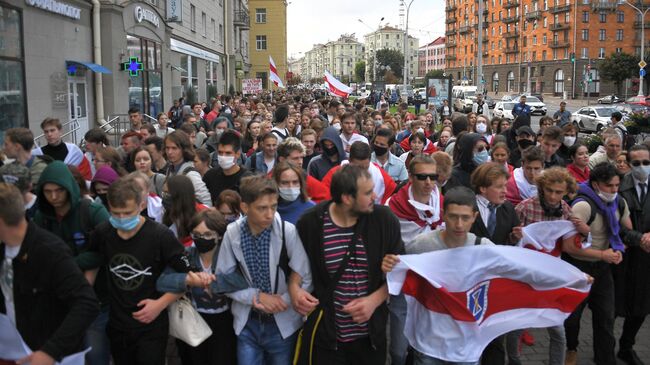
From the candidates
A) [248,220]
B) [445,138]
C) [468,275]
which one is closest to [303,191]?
[248,220]

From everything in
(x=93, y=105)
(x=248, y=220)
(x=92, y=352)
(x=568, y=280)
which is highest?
(x=93, y=105)

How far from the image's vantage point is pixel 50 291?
10.1 feet

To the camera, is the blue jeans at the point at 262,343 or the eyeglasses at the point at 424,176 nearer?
the blue jeans at the point at 262,343

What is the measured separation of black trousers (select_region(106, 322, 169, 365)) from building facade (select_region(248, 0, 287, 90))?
218 ft

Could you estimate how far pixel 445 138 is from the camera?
10125mm

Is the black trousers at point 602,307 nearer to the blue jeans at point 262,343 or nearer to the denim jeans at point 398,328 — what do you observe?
the denim jeans at point 398,328

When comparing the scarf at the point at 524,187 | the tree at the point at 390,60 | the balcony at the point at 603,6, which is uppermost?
the balcony at the point at 603,6

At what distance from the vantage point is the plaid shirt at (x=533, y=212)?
477 centimetres

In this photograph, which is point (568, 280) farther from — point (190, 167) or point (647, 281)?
point (190, 167)

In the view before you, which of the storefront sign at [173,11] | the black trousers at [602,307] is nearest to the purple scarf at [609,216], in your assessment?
the black trousers at [602,307]

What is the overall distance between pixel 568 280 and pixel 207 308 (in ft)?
8.24

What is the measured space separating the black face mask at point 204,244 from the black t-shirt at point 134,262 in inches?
12.0

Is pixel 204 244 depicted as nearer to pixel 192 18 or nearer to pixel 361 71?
pixel 192 18

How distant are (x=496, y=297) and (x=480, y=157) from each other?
10.6 ft
